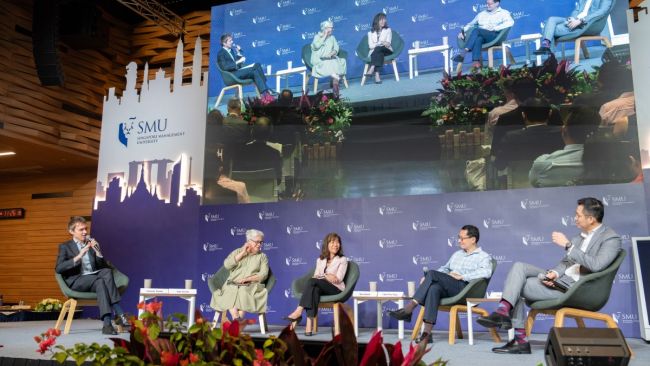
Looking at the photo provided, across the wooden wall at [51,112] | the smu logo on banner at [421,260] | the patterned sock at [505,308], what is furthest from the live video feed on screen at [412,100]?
the patterned sock at [505,308]

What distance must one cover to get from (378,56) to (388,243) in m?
2.26

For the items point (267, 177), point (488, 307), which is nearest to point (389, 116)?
point (267, 177)

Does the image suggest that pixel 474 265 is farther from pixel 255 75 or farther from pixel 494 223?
pixel 255 75

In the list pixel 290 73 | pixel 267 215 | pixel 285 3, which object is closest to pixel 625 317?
pixel 267 215

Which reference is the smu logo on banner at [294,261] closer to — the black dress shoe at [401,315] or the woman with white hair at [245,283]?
the woman with white hair at [245,283]

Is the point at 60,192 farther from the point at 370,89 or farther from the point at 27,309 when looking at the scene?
the point at 370,89

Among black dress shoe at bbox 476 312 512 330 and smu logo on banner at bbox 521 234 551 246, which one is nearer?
black dress shoe at bbox 476 312 512 330

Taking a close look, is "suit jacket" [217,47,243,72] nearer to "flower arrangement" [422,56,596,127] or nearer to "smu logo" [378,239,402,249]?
"flower arrangement" [422,56,596,127]

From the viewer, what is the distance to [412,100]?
692cm

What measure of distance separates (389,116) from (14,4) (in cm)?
589

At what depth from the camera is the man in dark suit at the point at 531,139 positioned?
628cm

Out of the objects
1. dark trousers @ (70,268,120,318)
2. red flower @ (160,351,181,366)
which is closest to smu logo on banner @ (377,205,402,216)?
dark trousers @ (70,268,120,318)

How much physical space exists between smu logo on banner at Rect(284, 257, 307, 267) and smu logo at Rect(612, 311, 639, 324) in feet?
10.9

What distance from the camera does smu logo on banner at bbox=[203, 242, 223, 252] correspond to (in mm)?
7523
